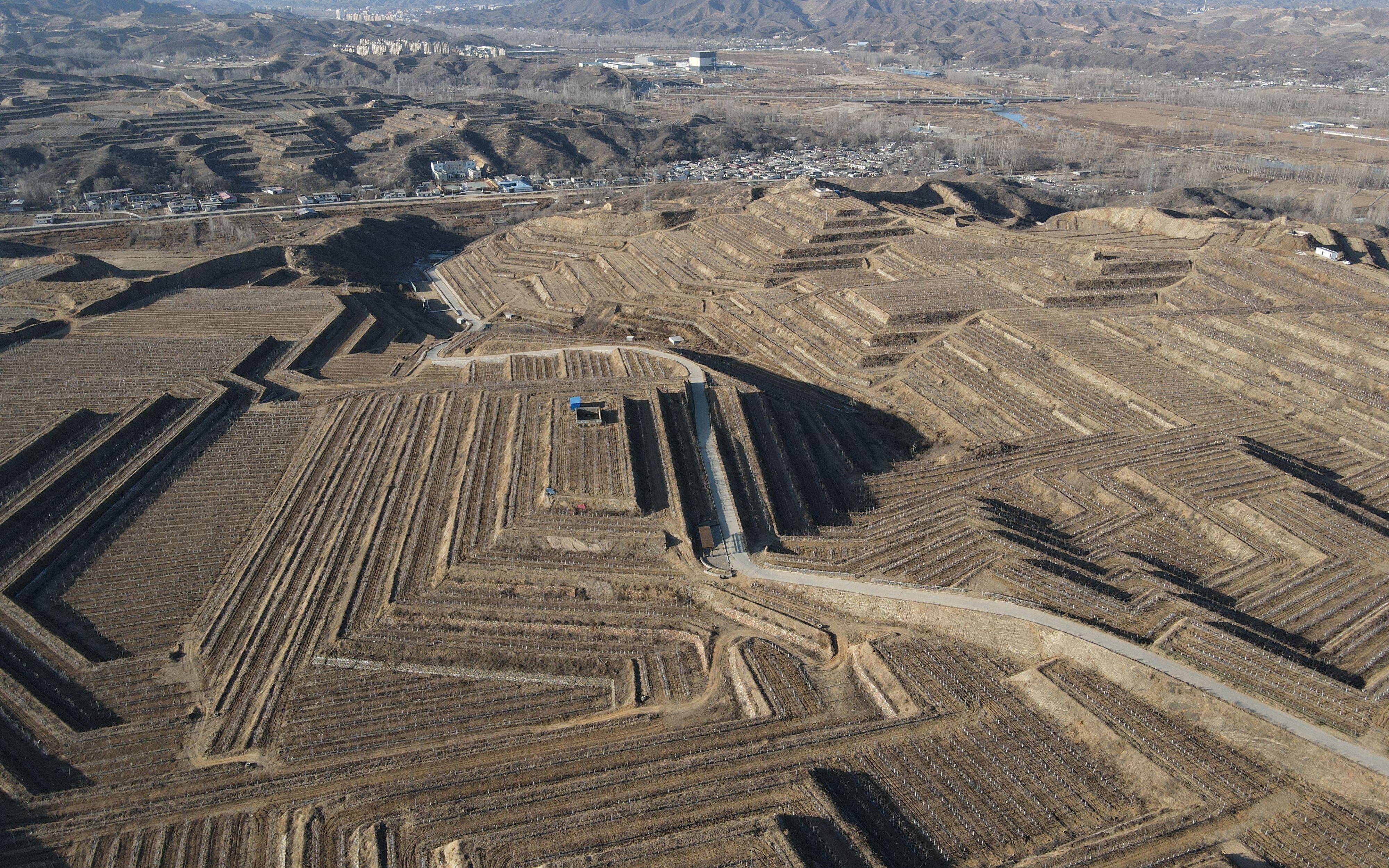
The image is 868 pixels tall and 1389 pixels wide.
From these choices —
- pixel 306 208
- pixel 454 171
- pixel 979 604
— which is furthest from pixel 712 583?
pixel 454 171

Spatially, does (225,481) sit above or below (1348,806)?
below

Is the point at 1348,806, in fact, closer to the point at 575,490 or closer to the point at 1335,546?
the point at 1335,546

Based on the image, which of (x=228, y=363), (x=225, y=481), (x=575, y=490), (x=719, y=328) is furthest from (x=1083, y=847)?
(x=228, y=363)

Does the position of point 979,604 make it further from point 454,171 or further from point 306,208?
point 454,171

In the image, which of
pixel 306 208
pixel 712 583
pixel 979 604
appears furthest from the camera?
pixel 306 208

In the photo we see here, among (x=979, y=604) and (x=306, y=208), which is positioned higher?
(x=979, y=604)
